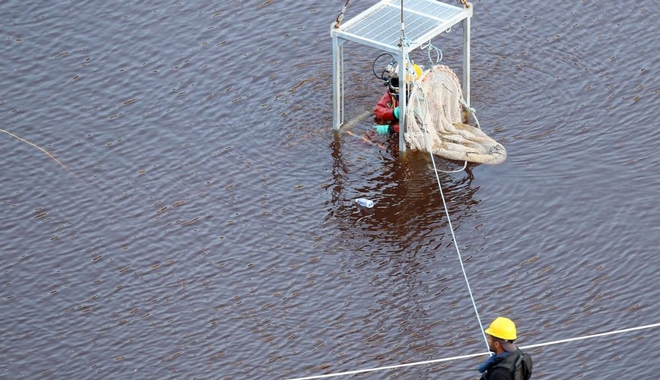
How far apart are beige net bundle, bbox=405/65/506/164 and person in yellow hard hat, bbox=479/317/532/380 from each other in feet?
21.1

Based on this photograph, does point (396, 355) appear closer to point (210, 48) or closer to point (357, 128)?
point (357, 128)

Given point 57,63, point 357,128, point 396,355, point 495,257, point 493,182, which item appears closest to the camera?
point 396,355

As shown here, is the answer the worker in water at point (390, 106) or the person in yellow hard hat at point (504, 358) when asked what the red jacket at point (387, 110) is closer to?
the worker in water at point (390, 106)

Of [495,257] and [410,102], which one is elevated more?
[410,102]

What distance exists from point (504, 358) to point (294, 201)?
6.60 m

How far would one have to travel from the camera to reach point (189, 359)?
1544 centimetres

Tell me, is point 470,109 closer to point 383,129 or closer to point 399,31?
point 383,129

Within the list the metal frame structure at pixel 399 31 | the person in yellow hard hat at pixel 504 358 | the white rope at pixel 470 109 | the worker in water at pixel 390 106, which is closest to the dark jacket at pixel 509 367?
the person in yellow hard hat at pixel 504 358

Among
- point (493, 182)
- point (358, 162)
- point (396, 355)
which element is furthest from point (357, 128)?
point (396, 355)

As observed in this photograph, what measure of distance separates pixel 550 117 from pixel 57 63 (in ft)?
28.1

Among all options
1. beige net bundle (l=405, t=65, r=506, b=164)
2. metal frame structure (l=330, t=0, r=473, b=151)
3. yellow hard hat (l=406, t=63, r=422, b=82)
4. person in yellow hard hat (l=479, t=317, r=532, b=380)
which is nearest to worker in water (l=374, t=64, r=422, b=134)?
yellow hard hat (l=406, t=63, r=422, b=82)

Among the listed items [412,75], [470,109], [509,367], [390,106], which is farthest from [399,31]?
[509,367]

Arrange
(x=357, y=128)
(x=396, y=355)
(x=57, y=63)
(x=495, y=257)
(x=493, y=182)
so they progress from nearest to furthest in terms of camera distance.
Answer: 1. (x=396, y=355)
2. (x=495, y=257)
3. (x=493, y=182)
4. (x=357, y=128)
5. (x=57, y=63)

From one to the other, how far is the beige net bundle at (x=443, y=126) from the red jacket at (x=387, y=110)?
611mm
